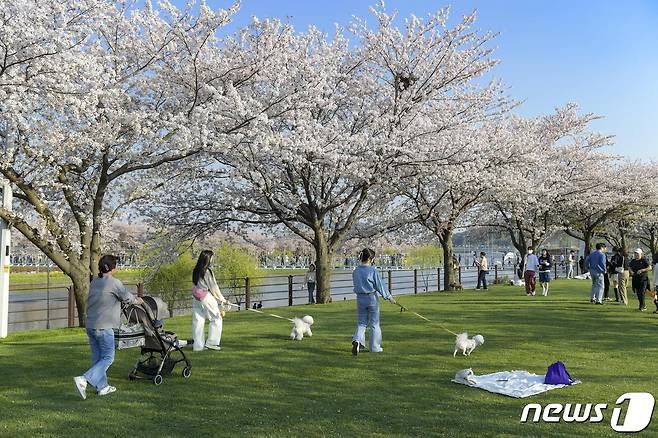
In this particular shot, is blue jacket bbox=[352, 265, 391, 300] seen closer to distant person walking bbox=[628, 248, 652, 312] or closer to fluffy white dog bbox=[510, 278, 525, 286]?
distant person walking bbox=[628, 248, 652, 312]

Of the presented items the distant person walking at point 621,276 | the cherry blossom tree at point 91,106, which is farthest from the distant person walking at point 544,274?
the cherry blossom tree at point 91,106

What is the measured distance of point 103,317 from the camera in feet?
21.9

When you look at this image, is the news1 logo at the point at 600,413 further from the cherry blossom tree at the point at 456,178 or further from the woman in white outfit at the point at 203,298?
the cherry blossom tree at the point at 456,178

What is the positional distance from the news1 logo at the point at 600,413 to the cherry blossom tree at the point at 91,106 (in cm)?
924

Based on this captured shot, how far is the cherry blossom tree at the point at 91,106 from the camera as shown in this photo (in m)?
11.0

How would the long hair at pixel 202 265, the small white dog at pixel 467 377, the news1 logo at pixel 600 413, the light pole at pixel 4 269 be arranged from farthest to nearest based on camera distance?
the light pole at pixel 4 269
the long hair at pixel 202 265
the small white dog at pixel 467 377
the news1 logo at pixel 600 413

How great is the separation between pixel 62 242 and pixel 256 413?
29.9 feet

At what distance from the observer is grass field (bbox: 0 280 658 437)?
5.47m

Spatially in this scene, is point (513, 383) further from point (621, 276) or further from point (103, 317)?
point (621, 276)

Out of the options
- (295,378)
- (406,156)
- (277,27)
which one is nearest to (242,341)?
(295,378)

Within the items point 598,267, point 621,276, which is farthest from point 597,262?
point 621,276

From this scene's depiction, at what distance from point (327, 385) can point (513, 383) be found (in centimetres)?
216

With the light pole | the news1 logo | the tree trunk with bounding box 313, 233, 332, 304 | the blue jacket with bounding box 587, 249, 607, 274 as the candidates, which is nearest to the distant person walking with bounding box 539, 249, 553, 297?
the blue jacket with bounding box 587, 249, 607, 274

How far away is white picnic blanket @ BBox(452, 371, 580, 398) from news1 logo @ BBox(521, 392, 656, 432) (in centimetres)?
45
